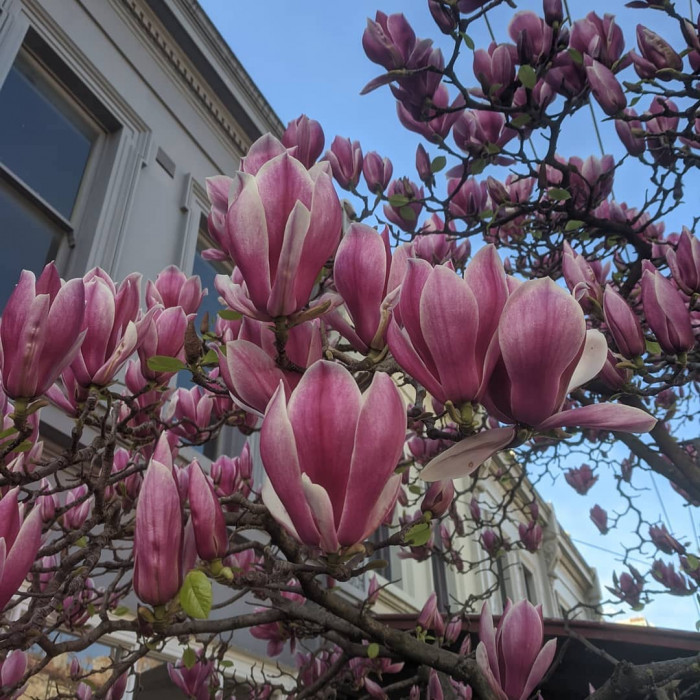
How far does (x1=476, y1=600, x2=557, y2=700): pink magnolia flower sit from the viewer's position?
4.71 feet

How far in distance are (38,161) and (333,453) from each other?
14.7 ft

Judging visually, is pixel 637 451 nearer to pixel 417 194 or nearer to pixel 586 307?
pixel 586 307

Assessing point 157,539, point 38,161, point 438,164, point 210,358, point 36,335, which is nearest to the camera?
point 157,539

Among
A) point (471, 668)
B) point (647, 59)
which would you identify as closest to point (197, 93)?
point (647, 59)

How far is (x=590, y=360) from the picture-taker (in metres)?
0.81

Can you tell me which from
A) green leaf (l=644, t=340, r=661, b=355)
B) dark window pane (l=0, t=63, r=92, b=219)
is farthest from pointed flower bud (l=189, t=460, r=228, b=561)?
dark window pane (l=0, t=63, r=92, b=219)

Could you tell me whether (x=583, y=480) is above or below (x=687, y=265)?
above

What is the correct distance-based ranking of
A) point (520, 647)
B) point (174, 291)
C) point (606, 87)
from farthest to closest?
point (606, 87), point (174, 291), point (520, 647)

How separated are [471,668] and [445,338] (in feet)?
4.86

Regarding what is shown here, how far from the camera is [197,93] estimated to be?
6.30m

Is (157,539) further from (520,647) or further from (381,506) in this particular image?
(520,647)

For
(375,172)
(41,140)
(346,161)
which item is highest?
(41,140)

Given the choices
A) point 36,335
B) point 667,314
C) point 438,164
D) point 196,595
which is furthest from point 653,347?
point 36,335

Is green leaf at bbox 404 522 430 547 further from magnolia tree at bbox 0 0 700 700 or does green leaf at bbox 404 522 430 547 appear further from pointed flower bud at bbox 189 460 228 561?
pointed flower bud at bbox 189 460 228 561
